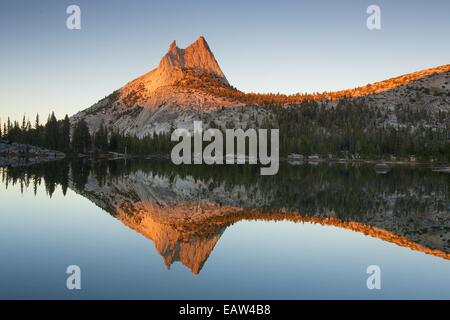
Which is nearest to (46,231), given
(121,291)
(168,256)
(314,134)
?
(168,256)

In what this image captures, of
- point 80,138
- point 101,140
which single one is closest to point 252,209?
point 80,138

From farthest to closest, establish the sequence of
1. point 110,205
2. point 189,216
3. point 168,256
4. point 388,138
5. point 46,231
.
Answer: point 388,138, point 110,205, point 189,216, point 46,231, point 168,256

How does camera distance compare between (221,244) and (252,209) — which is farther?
(252,209)

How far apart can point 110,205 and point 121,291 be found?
25937mm

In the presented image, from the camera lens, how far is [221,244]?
27.6 meters

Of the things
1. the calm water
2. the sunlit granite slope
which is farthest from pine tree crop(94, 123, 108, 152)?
the calm water

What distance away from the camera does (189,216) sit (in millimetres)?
37844

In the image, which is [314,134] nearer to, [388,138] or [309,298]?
[388,138]

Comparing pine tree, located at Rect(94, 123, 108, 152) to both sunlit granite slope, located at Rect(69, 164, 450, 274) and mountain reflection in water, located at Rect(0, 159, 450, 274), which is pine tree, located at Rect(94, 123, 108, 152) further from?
sunlit granite slope, located at Rect(69, 164, 450, 274)

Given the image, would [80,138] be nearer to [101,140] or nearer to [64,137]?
[64,137]

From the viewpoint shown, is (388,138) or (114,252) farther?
(388,138)

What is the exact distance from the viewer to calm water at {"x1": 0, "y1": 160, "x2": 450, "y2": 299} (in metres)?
18.8

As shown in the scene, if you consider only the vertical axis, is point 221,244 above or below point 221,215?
below

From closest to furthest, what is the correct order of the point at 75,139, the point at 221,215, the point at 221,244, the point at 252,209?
1. the point at 221,244
2. the point at 221,215
3. the point at 252,209
4. the point at 75,139
